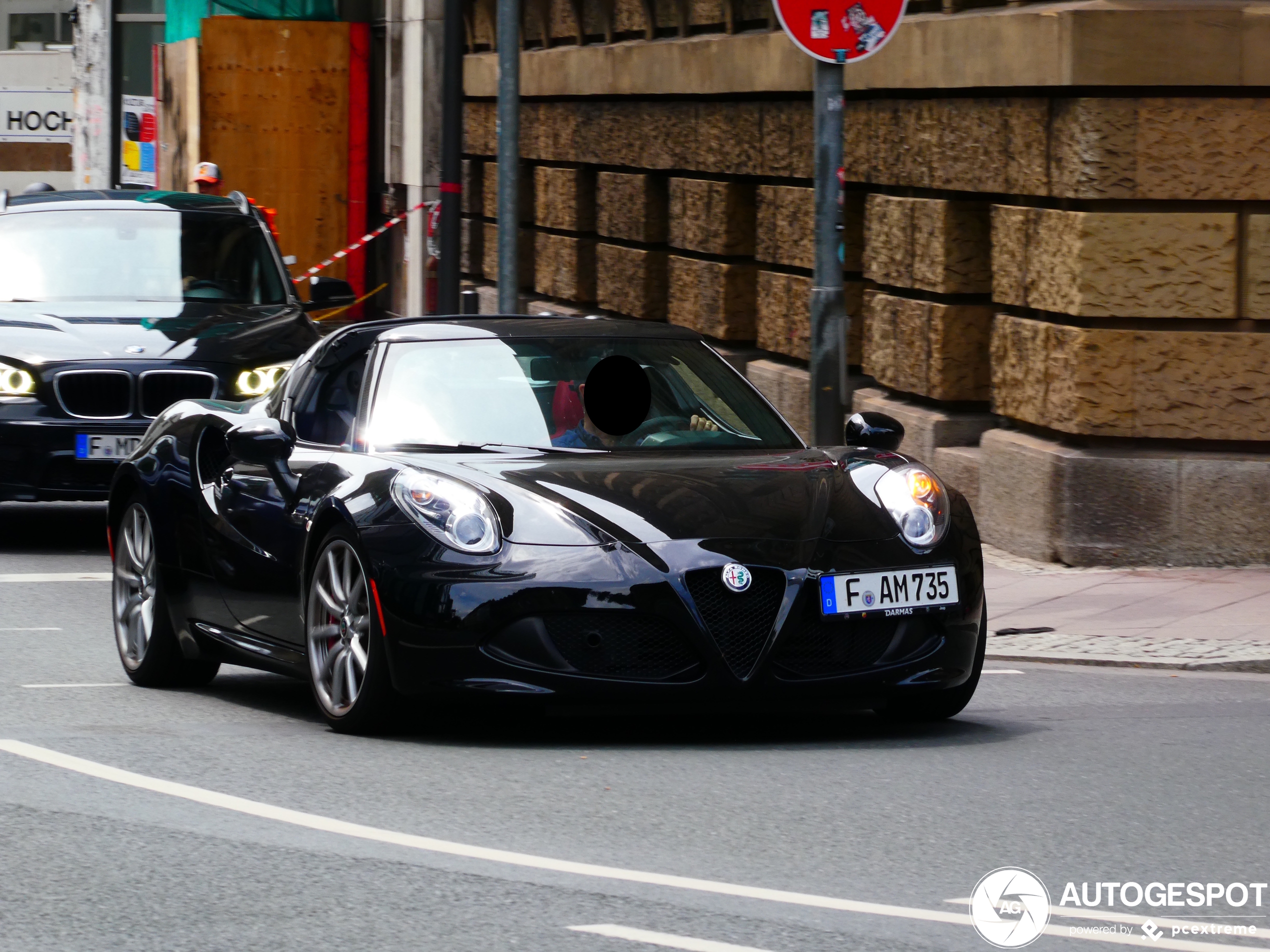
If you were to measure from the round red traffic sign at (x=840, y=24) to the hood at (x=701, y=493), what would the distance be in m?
3.34

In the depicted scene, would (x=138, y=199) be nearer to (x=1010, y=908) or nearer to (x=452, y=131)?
(x=452, y=131)

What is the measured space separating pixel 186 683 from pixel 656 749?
7.52 ft

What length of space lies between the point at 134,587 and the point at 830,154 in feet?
11.9

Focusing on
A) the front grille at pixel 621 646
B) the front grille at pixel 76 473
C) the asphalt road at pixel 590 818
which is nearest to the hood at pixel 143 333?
the front grille at pixel 76 473

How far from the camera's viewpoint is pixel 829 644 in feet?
23.4

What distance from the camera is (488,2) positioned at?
25141 mm

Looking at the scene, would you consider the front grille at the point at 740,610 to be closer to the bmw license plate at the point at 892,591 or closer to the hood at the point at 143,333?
the bmw license plate at the point at 892,591

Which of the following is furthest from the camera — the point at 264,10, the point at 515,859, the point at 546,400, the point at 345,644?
the point at 264,10

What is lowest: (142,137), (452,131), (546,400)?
(546,400)

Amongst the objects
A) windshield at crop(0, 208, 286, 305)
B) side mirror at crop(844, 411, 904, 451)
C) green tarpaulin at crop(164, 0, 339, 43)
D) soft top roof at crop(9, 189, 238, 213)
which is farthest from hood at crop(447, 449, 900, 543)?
green tarpaulin at crop(164, 0, 339, 43)

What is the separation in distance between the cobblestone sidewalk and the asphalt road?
0.99 meters

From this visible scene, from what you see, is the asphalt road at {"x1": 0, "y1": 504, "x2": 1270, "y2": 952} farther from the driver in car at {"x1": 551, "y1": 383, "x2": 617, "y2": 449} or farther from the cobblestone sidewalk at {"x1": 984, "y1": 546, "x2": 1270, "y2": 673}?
the cobblestone sidewalk at {"x1": 984, "y1": 546, "x2": 1270, "y2": 673}

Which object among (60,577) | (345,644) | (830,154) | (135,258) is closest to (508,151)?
(135,258)

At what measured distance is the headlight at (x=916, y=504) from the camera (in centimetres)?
737
